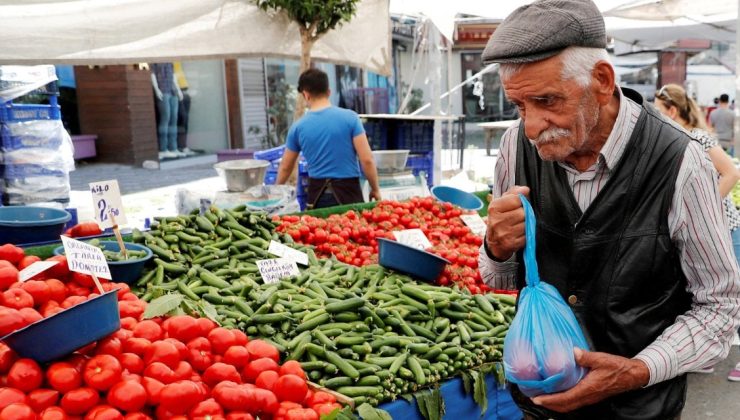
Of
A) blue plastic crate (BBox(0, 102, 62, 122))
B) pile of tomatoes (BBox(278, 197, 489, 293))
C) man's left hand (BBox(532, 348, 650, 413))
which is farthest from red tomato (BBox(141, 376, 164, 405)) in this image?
blue plastic crate (BBox(0, 102, 62, 122))

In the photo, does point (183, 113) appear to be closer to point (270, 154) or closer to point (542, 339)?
point (270, 154)

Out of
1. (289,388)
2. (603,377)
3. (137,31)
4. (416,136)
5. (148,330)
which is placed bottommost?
(289,388)

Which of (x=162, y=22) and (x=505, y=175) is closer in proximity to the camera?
(x=505, y=175)

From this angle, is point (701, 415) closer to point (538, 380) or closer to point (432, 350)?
point (432, 350)

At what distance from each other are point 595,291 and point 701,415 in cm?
363

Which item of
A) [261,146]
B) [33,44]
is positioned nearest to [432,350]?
[33,44]

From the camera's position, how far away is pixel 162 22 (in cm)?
553

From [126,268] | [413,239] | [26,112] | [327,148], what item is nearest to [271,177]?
[327,148]

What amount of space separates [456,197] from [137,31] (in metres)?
2.87

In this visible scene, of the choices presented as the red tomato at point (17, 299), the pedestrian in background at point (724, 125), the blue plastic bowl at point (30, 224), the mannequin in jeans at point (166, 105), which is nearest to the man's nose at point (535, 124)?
the red tomato at point (17, 299)

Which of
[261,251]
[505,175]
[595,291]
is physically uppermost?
[505,175]

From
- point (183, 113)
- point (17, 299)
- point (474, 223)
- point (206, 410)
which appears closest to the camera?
Result: point (206, 410)

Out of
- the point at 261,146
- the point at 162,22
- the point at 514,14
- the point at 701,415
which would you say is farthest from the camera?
the point at 261,146

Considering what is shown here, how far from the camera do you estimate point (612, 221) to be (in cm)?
181
